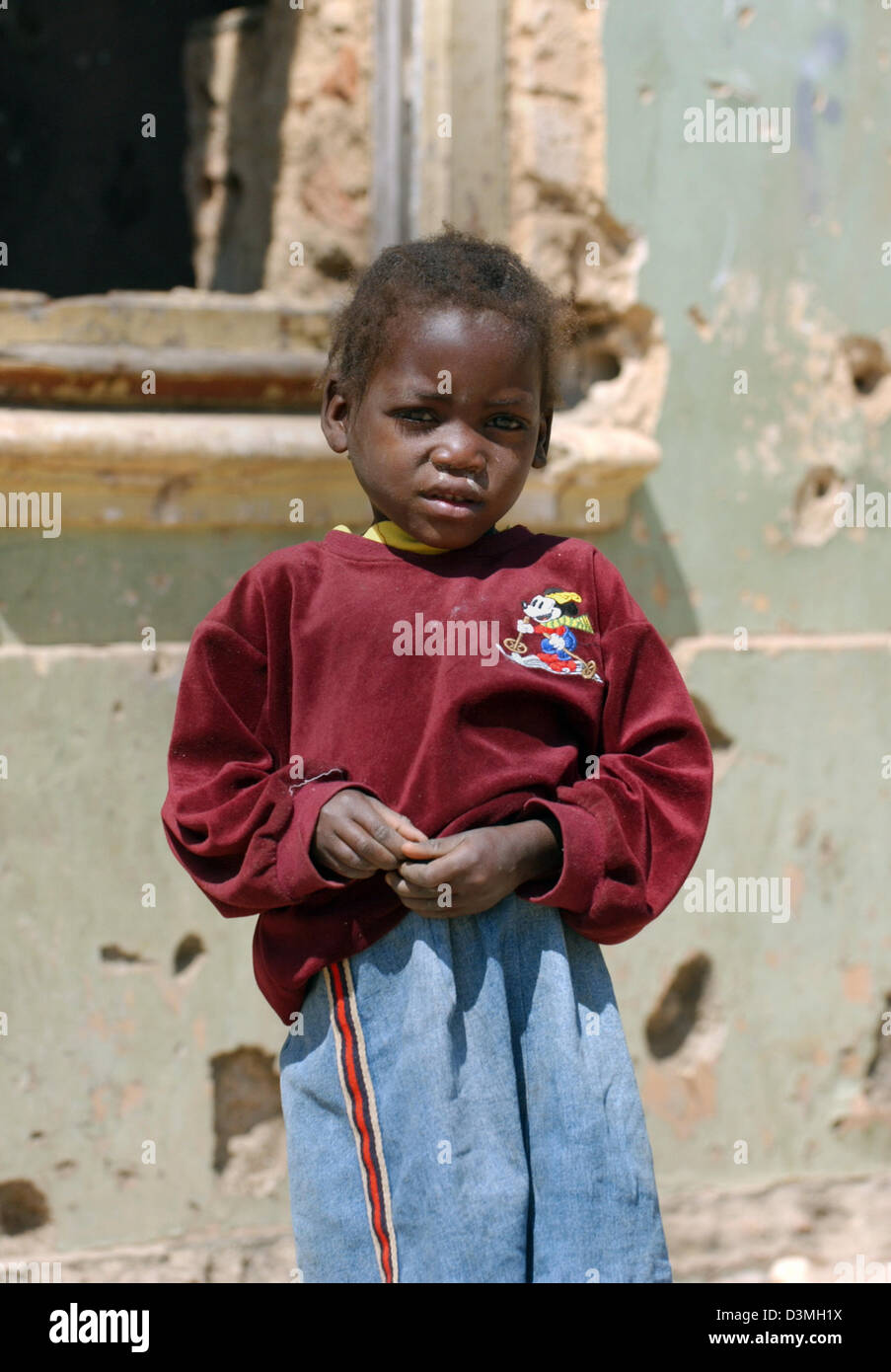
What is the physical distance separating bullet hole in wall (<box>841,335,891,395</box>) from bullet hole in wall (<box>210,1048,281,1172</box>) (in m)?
2.16

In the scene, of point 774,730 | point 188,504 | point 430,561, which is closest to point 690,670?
point 774,730

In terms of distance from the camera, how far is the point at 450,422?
5.74ft

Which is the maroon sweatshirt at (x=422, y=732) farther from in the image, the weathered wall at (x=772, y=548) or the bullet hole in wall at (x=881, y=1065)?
the bullet hole in wall at (x=881, y=1065)

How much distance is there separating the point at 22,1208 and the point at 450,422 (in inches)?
87.6

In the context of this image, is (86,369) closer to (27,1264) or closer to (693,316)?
(693,316)

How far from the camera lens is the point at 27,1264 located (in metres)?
3.18

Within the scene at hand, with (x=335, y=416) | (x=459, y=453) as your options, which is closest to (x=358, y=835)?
(x=459, y=453)

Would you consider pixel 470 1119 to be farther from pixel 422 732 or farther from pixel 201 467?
pixel 201 467

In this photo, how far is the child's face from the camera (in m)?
1.73

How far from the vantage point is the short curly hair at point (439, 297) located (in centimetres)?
177

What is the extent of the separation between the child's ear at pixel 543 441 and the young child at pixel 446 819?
39 millimetres

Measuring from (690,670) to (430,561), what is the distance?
6.21ft

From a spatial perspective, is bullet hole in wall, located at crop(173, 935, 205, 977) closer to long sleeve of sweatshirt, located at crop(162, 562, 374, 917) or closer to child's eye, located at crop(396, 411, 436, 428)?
long sleeve of sweatshirt, located at crop(162, 562, 374, 917)

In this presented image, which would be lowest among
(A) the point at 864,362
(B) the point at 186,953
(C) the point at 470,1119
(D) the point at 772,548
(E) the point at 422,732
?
(B) the point at 186,953
